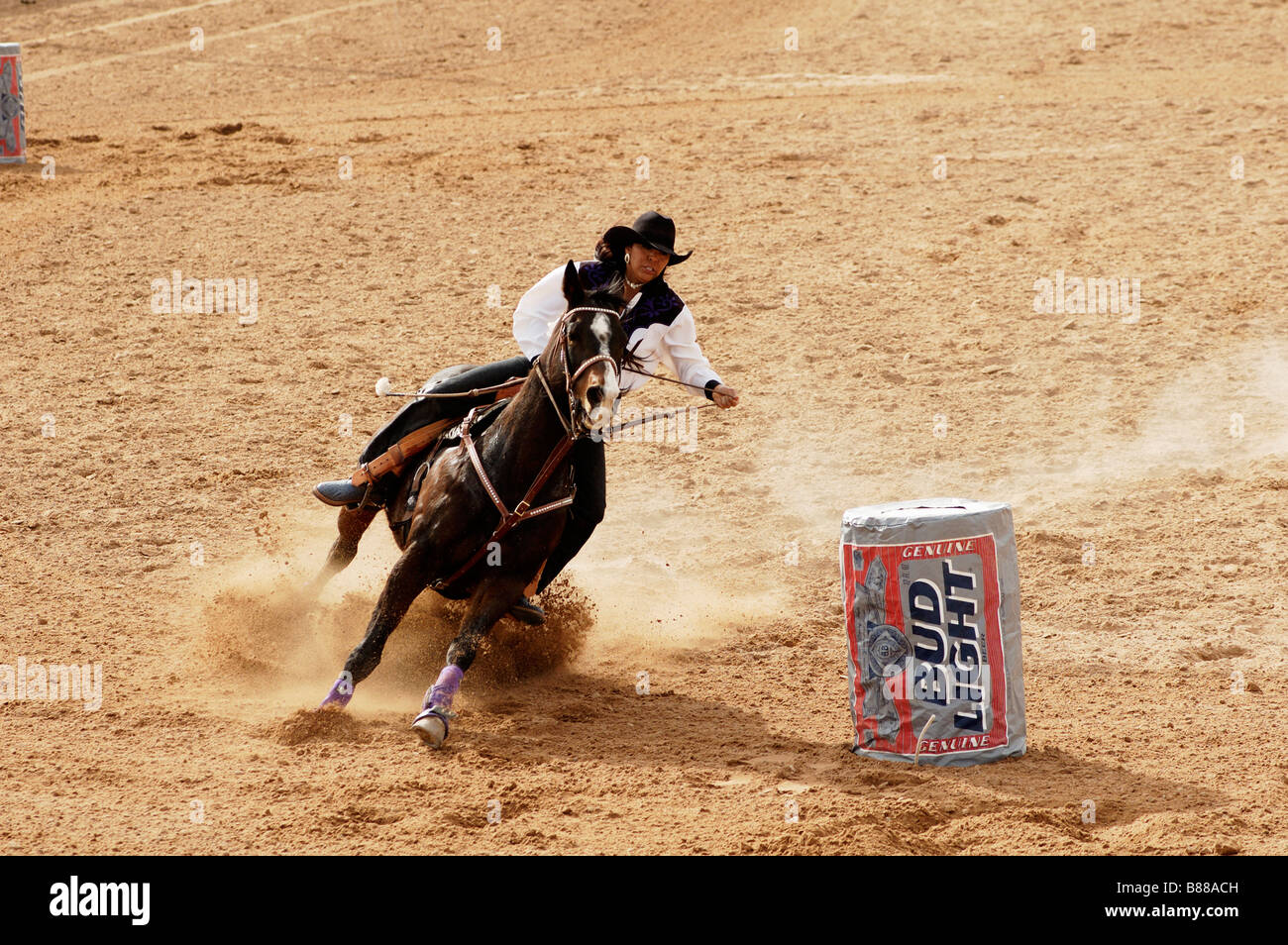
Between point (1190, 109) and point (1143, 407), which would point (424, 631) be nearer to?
point (1143, 407)

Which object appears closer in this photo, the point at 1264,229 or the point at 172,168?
the point at 1264,229

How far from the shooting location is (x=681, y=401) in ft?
39.0

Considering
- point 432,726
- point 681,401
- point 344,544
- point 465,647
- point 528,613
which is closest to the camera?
point 432,726

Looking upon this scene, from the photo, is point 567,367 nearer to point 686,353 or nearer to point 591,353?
point 591,353

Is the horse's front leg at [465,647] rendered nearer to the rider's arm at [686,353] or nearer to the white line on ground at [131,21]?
the rider's arm at [686,353]

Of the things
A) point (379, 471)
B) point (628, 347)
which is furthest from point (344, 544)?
point (628, 347)

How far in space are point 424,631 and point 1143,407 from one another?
243 inches

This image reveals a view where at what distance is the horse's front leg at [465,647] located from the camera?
661 cm

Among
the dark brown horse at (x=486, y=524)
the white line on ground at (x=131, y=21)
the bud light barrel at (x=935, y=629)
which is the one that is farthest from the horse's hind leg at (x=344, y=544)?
the white line on ground at (x=131, y=21)

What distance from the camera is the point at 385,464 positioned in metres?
7.62

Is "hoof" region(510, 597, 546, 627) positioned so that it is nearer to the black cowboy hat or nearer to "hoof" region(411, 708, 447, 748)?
"hoof" region(411, 708, 447, 748)

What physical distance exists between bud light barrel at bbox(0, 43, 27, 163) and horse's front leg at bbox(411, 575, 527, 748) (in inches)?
Answer: 506

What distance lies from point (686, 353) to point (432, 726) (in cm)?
235

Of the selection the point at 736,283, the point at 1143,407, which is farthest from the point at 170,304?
the point at 1143,407
